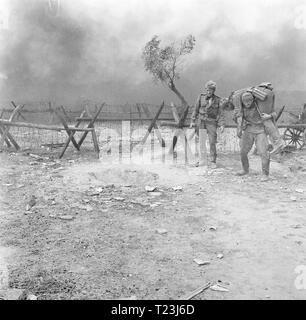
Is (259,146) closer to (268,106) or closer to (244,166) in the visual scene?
(244,166)

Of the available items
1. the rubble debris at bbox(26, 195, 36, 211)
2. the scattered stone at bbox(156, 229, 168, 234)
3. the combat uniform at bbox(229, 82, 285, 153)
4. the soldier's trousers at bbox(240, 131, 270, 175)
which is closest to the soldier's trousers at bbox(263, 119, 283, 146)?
the combat uniform at bbox(229, 82, 285, 153)

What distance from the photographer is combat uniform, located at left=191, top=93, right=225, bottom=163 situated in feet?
27.9

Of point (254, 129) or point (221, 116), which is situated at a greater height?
point (221, 116)

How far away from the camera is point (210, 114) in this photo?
853cm

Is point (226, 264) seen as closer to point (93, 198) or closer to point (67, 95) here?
point (93, 198)

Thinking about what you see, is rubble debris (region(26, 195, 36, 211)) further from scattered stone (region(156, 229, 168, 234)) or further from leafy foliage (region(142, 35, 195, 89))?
leafy foliage (region(142, 35, 195, 89))

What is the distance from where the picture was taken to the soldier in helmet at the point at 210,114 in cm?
846

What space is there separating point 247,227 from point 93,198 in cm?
260

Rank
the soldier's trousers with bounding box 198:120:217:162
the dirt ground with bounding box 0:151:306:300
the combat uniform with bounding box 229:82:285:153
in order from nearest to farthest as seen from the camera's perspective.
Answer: the dirt ground with bounding box 0:151:306:300, the combat uniform with bounding box 229:82:285:153, the soldier's trousers with bounding box 198:120:217:162

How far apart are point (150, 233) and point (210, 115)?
442 cm

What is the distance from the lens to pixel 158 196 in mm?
6449

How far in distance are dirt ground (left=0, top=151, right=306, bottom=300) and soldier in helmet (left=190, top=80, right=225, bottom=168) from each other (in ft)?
2.69

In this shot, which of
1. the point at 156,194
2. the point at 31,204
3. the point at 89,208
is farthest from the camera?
the point at 156,194

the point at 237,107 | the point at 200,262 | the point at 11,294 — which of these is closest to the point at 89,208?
the point at 200,262
